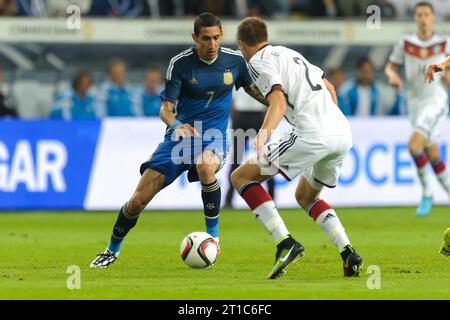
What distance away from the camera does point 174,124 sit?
10.0m

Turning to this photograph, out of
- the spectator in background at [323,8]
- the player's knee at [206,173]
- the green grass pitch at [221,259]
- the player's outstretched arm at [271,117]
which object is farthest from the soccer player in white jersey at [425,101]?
the player's outstretched arm at [271,117]

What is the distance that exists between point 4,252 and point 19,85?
8292mm

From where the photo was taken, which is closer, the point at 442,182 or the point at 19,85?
the point at 442,182

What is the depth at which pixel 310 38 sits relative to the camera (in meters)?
19.2

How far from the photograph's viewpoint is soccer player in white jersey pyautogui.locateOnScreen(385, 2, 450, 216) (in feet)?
51.2

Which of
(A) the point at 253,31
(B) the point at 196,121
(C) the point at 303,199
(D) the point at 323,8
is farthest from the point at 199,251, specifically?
(D) the point at 323,8

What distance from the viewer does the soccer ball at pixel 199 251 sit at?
9914 mm

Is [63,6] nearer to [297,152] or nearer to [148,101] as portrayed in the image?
[148,101]

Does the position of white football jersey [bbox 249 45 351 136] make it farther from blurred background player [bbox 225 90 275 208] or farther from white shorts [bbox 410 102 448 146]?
blurred background player [bbox 225 90 275 208]

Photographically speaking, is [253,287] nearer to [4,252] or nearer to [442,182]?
[4,252]

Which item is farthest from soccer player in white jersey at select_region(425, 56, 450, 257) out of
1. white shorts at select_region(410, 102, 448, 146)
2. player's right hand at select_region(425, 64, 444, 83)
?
white shorts at select_region(410, 102, 448, 146)

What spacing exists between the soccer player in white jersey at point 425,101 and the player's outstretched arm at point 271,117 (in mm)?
6805

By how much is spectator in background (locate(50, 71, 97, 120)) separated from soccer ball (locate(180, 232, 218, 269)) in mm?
8404
